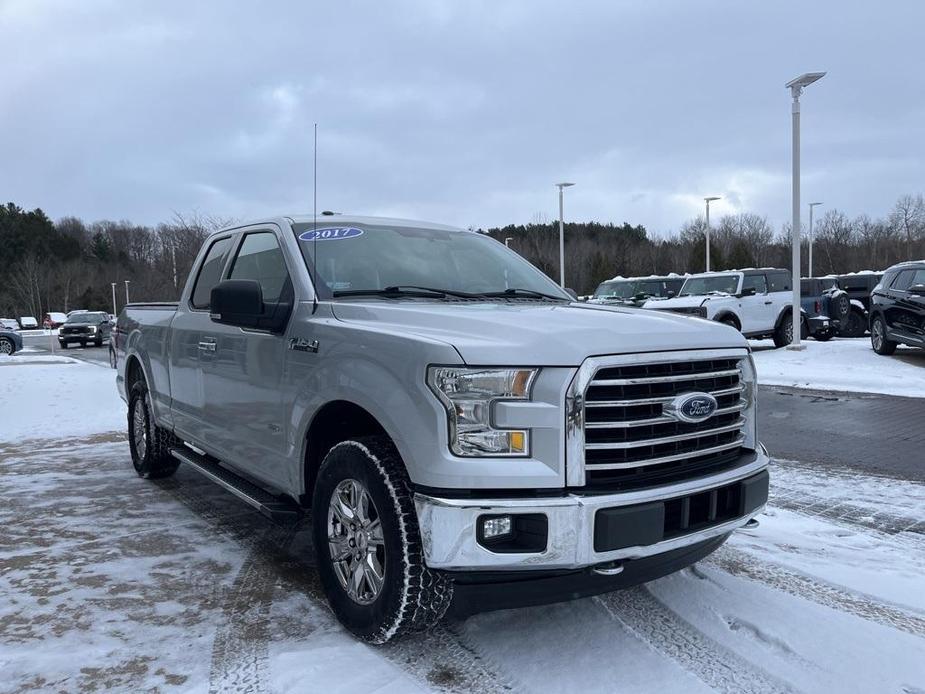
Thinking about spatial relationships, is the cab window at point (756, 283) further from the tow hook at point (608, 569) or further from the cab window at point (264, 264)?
the tow hook at point (608, 569)

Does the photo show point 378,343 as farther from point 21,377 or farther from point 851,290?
point 851,290

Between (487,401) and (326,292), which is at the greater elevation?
(326,292)

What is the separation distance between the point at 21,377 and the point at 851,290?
26.2 metres

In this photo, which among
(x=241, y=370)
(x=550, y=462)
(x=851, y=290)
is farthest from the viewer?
(x=851, y=290)

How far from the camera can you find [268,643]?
316 centimetres

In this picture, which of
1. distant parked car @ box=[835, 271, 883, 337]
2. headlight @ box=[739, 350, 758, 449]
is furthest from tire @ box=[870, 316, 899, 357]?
headlight @ box=[739, 350, 758, 449]

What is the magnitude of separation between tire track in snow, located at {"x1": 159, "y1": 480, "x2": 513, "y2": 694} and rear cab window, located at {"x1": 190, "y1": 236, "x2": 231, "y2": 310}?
5.82 feet

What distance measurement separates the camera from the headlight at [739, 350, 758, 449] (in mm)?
3369

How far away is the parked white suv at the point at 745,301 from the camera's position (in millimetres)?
17500

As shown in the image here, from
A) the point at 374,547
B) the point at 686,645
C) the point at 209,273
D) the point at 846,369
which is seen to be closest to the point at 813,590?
the point at 686,645

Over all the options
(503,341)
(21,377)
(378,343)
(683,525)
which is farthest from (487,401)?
(21,377)

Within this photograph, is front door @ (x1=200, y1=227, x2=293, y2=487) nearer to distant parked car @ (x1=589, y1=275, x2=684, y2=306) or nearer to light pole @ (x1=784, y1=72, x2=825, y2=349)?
light pole @ (x1=784, y1=72, x2=825, y2=349)

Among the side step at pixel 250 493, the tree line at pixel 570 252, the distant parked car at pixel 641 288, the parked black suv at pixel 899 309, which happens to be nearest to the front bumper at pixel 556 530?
the side step at pixel 250 493

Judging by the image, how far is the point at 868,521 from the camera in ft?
15.9
